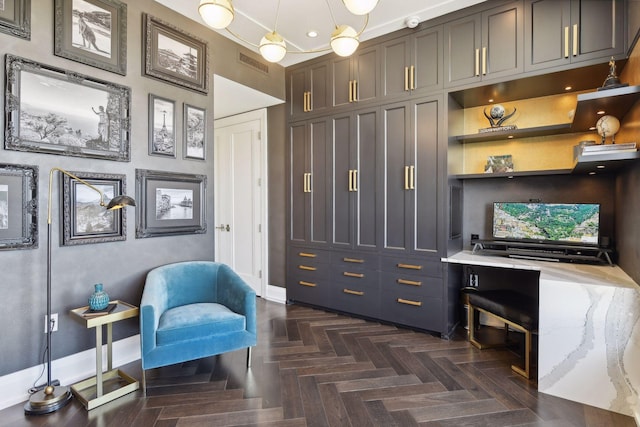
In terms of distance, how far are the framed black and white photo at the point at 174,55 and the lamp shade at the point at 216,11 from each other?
Answer: 1238mm

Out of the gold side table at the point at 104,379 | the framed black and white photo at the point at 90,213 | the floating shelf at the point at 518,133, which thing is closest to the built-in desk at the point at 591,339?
the floating shelf at the point at 518,133

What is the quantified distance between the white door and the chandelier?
227cm

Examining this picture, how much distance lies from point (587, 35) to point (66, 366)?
14.9ft

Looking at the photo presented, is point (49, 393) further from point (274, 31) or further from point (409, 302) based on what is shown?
point (409, 302)

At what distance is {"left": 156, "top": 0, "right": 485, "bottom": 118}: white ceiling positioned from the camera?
2.96 metres

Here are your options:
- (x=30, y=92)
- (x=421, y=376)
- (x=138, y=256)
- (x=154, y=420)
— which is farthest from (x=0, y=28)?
(x=421, y=376)

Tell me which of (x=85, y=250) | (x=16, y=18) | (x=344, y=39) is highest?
(x=16, y=18)

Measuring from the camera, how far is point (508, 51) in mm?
2822

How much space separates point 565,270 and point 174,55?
12.2ft

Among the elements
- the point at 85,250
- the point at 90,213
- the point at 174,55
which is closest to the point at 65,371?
the point at 85,250

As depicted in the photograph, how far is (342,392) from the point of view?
7.37 feet

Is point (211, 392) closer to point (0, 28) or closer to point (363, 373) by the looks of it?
point (363, 373)

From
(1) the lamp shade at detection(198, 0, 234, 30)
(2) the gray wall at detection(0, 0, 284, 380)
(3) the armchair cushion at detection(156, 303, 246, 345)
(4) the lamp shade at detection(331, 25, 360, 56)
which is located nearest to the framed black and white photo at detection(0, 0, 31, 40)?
(2) the gray wall at detection(0, 0, 284, 380)

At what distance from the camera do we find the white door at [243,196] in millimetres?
4480
